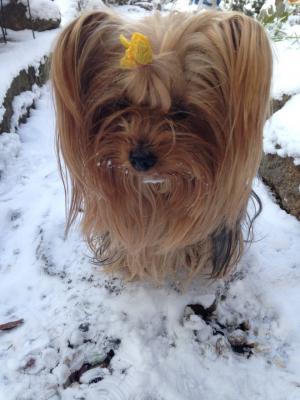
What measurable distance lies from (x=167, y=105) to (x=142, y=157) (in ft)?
0.56

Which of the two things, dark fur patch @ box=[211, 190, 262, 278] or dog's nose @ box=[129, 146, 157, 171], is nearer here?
dog's nose @ box=[129, 146, 157, 171]

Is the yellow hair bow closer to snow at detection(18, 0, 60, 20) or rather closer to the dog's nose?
the dog's nose

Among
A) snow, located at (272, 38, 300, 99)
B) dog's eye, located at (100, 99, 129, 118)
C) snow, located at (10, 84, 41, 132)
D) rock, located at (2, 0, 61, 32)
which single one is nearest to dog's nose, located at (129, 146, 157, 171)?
dog's eye, located at (100, 99, 129, 118)

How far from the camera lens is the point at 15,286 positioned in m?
2.03

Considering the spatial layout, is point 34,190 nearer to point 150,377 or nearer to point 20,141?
point 20,141

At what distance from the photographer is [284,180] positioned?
2.45 meters

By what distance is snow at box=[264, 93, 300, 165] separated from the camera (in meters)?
2.36

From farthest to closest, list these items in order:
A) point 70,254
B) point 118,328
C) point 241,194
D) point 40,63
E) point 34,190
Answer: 1. point 40,63
2. point 34,190
3. point 70,254
4. point 118,328
5. point 241,194

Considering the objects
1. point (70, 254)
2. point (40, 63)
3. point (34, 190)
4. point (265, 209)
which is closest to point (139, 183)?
point (70, 254)

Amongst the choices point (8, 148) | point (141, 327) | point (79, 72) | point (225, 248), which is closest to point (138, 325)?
point (141, 327)

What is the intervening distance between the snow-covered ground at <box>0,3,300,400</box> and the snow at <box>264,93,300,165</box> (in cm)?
6

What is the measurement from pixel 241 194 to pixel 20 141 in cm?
226

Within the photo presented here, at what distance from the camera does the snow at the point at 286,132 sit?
7.75 feet

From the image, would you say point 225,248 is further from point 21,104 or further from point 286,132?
point 21,104
